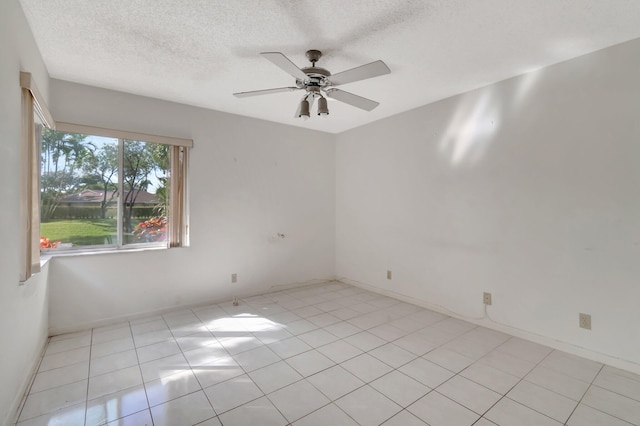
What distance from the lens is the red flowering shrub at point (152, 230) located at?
3.34 m

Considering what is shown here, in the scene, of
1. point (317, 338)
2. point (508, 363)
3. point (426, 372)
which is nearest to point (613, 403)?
point (508, 363)

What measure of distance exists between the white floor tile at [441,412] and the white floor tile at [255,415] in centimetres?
82

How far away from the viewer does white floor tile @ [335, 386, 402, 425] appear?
1.74 meters

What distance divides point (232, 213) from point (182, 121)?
1263 mm

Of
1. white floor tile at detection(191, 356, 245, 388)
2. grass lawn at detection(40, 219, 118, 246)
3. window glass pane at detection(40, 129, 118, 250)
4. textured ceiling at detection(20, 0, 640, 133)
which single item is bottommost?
white floor tile at detection(191, 356, 245, 388)

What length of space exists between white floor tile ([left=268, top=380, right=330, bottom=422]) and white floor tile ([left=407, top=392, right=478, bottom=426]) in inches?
22.9

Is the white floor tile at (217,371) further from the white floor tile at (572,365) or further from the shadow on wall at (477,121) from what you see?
the shadow on wall at (477,121)

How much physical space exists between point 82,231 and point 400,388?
3340 mm

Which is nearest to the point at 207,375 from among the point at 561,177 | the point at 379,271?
the point at 379,271

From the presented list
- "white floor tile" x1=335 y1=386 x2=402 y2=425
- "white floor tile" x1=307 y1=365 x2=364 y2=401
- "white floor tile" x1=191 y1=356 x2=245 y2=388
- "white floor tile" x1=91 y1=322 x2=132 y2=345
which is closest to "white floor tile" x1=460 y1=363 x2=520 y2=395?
"white floor tile" x1=335 y1=386 x2=402 y2=425

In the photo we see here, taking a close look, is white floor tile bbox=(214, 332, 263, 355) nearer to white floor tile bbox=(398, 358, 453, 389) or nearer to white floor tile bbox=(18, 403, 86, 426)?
white floor tile bbox=(18, 403, 86, 426)

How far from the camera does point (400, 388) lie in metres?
2.03

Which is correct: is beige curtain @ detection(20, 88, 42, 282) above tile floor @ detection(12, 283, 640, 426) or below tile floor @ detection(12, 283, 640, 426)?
above

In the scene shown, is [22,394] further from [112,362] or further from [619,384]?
[619,384]
